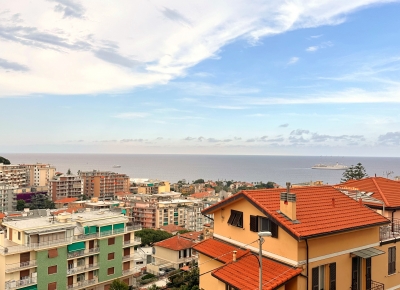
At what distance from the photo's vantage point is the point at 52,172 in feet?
424

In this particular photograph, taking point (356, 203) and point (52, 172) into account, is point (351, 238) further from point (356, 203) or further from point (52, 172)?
point (52, 172)

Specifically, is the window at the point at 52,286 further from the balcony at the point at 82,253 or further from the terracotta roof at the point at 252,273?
the terracotta roof at the point at 252,273

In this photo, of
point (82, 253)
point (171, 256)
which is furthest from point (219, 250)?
point (171, 256)

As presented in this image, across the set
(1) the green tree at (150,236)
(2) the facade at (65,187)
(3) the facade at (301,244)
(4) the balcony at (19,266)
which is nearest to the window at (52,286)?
(4) the balcony at (19,266)

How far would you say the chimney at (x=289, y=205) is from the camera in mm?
9438

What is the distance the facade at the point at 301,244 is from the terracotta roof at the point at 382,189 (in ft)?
3.68

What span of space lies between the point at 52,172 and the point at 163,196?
52345 millimetres

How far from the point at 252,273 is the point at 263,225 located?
4.98 feet

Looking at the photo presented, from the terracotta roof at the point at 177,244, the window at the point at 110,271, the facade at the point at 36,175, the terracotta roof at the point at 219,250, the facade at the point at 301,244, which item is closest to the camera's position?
the facade at the point at 301,244

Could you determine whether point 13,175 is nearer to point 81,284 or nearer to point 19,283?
point 81,284

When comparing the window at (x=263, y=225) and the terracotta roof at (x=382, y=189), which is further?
the terracotta roof at (x=382, y=189)

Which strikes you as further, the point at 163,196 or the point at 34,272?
the point at 163,196

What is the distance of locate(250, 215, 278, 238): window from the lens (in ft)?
31.5

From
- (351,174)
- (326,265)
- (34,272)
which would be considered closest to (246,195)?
(326,265)
